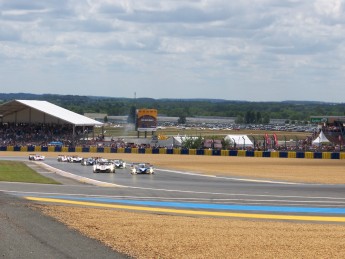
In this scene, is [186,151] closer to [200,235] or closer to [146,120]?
[146,120]

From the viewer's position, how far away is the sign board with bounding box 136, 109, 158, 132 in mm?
121125

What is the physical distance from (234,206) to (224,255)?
13528 mm

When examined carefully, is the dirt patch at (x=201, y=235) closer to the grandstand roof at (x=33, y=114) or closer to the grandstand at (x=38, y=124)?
the grandstand at (x=38, y=124)

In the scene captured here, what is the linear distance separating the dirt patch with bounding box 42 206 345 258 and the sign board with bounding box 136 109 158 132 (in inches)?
3861

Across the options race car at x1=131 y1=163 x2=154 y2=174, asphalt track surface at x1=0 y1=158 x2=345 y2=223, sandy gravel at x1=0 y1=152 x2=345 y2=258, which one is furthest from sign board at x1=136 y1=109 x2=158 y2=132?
sandy gravel at x1=0 y1=152 x2=345 y2=258

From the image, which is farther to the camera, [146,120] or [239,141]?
[146,120]

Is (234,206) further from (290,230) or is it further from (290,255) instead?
(290,255)

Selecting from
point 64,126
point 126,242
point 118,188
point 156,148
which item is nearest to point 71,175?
point 118,188

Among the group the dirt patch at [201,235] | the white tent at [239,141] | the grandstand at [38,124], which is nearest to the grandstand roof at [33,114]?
the grandstand at [38,124]

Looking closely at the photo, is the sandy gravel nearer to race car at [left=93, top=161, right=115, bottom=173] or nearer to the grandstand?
race car at [left=93, top=161, right=115, bottom=173]

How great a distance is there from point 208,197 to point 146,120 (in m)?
89.6

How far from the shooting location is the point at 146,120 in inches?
4788

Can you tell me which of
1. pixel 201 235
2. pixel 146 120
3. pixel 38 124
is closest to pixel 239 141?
pixel 146 120

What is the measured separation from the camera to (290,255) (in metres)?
14.7
